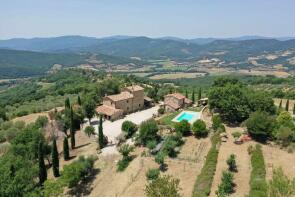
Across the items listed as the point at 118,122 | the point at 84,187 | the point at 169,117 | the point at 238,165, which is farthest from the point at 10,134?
the point at 238,165

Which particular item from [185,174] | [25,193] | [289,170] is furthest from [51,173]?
[289,170]

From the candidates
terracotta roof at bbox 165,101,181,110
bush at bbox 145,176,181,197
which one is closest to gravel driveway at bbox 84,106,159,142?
terracotta roof at bbox 165,101,181,110

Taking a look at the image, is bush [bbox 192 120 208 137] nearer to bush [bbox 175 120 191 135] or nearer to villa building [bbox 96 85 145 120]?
bush [bbox 175 120 191 135]

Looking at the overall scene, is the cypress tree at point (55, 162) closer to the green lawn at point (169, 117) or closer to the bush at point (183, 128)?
the bush at point (183, 128)

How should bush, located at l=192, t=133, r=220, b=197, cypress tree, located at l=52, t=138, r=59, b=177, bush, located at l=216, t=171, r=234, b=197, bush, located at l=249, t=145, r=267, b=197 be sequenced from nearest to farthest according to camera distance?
bush, located at l=249, t=145, r=267, b=197 < bush, located at l=216, t=171, r=234, b=197 < bush, located at l=192, t=133, r=220, b=197 < cypress tree, located at l=52, t=138, r=59, b=177

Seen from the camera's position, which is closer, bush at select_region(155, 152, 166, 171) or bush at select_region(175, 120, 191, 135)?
bush at select_region(155, 152, 166, 171)

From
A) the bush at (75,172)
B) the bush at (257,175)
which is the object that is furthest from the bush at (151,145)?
the bush at (257,175)

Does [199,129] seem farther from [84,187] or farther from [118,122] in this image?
[118,122]
